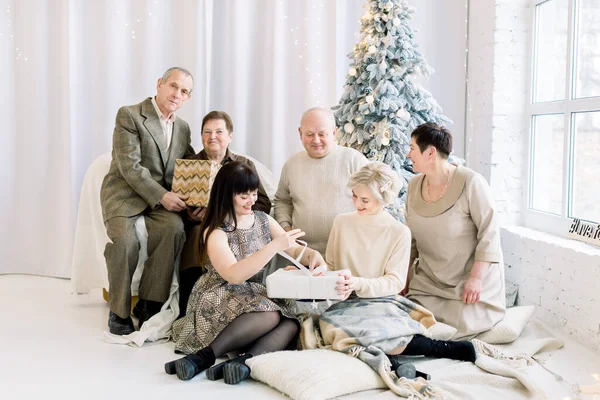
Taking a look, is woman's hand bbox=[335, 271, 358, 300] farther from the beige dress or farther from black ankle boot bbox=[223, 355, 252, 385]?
the beige dress

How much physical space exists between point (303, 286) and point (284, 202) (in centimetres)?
105

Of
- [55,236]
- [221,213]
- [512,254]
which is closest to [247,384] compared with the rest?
[221,213]

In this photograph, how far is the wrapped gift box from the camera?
9.95 ft

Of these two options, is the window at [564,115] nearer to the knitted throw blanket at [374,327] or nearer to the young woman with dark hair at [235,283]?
the knitted throw blanket at [374,327]

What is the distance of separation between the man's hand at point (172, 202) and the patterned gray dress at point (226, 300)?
59cm

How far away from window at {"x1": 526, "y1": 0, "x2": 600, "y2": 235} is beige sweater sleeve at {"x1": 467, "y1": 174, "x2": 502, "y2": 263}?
628 mm

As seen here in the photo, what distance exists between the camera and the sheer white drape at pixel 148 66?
512cm

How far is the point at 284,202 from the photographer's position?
4027 millimetres

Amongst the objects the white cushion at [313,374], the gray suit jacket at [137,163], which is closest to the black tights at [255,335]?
the white cushion at [313,374]

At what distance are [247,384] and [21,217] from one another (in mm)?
3047

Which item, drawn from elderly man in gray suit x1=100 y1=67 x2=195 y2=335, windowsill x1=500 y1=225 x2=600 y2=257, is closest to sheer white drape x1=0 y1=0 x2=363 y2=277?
elderly man in gray suit x1=100 y1=67 x2=195 y2=335

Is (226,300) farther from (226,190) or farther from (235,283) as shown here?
(226,190)

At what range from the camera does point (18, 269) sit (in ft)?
17.5

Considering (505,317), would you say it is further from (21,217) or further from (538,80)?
(21,217)
